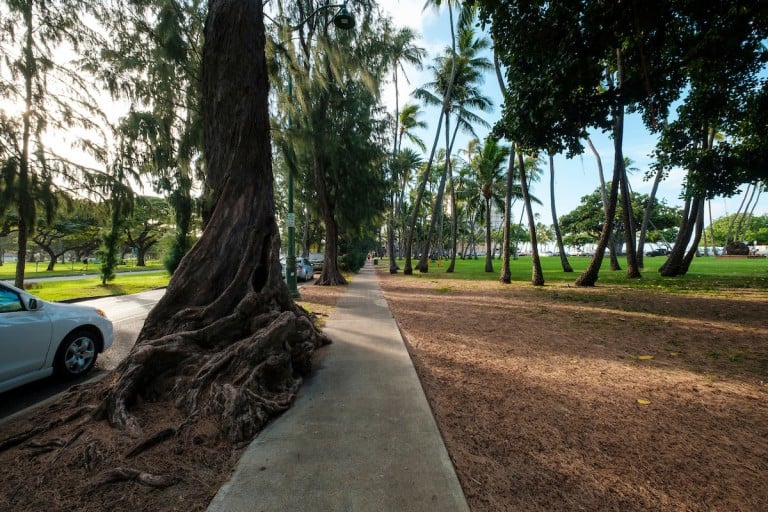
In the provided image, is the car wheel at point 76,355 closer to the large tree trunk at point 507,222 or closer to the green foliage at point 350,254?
the large tree trunk at point 507,222

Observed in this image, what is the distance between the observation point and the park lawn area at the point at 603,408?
2119 mm

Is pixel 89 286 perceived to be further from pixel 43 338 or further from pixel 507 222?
pixel 507 222

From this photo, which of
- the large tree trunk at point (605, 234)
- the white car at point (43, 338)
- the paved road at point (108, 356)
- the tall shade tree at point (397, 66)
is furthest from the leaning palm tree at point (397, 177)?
the white car at point (43, 338)

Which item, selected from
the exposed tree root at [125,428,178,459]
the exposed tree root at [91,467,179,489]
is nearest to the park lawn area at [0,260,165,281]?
the exposed tree root at [125,428,178,459]

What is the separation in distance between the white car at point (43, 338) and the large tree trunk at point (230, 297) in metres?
1.00

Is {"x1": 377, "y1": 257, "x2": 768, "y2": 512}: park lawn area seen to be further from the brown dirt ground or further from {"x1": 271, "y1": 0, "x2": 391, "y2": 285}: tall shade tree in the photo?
{"x1": 271, "y1": 0, "x2": 391, "y2": 285}: tall shade tree

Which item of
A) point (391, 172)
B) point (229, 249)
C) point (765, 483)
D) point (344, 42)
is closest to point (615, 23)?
point (344, 42)

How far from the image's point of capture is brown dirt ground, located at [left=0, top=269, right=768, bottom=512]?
81.4 inches

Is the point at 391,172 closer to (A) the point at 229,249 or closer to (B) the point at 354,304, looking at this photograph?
(B) the point at 354,304

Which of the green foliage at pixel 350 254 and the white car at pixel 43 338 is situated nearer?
the white car at pixel 43 338

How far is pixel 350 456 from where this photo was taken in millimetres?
2441

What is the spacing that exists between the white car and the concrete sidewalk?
122 inches

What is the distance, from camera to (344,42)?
8039mm

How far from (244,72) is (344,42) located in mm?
3999
